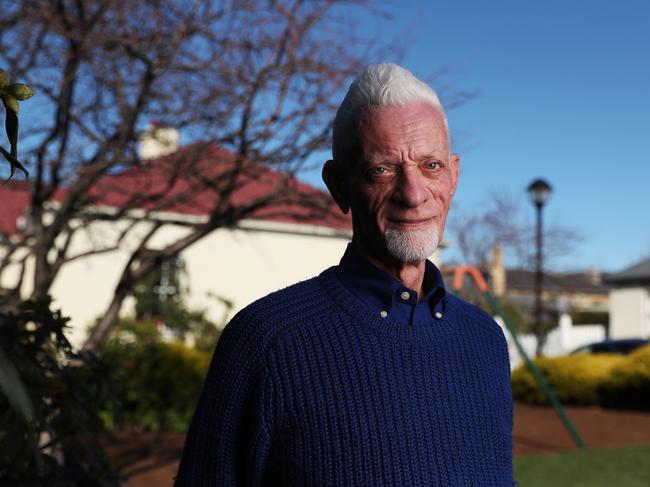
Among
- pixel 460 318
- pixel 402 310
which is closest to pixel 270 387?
pixel 402 310

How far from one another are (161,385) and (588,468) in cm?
551

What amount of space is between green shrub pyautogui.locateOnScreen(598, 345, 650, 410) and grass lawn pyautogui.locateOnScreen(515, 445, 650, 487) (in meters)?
4.16

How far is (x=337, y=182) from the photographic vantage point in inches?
74.8

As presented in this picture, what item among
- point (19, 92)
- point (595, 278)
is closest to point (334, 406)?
point (19, 92)

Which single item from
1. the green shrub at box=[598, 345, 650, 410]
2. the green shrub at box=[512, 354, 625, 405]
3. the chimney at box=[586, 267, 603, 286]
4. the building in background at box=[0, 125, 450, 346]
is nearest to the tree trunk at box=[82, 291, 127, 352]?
the building in background at box=[0, 125, 450, 346]

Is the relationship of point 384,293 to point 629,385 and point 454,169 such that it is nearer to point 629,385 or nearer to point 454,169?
point 454,169

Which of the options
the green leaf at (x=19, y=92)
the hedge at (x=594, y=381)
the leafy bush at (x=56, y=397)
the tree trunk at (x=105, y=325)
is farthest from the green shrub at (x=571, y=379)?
the green leaf at (x=19, y=92)

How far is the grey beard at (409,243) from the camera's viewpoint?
1.76 meters

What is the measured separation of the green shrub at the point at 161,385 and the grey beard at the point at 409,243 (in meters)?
9.55

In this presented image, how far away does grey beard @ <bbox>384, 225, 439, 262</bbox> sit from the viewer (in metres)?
1.76

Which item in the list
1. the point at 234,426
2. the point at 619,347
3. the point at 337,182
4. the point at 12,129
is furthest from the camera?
the point at 619,347

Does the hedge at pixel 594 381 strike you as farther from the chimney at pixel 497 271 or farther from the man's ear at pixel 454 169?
the chimney at pixel 497 271

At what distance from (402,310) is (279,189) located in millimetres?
4177

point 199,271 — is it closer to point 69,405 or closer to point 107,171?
point 107,171
